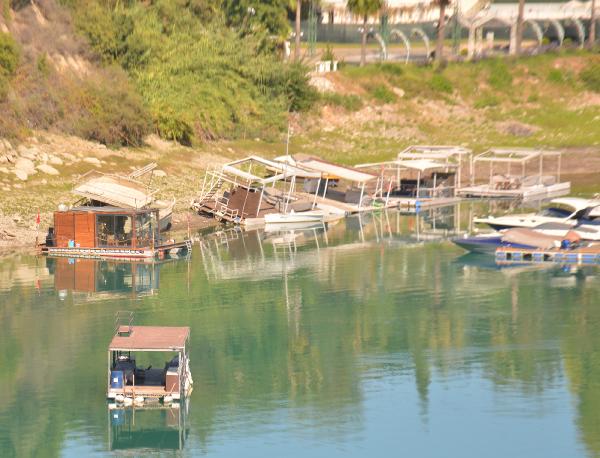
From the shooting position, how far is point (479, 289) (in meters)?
53.1

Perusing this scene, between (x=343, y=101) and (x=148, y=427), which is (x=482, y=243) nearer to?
(x=148, y=427)

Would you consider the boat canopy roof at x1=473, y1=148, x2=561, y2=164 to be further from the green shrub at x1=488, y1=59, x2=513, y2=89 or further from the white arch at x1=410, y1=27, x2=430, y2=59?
the white arch at x1=410, y1=27, x2=430, y2=59

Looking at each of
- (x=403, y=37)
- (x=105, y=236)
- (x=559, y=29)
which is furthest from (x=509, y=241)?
(x=559, y=29)

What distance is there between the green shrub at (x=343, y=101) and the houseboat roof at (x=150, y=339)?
6325cm

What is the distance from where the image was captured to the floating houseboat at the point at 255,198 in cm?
7056

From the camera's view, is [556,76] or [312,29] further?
[312,29]

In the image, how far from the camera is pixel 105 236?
60.3m

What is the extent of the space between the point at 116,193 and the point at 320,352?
20.4 metres

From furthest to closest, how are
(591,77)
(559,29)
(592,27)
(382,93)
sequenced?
1. (559,29)
2. (592,27)
3. (591,77)
4. (382,93)

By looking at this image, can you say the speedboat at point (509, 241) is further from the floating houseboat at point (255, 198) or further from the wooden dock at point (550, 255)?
the floating houseboat at point (255, 198)

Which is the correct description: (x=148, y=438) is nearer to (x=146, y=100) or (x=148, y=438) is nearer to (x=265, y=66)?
(x=146, y=100)

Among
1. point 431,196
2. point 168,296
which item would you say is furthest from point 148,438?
point 431,196

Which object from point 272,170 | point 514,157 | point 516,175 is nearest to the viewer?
point 272,170

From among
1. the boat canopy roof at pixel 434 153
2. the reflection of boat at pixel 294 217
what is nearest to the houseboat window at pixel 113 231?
the reflection of boat at pixel 294 217
